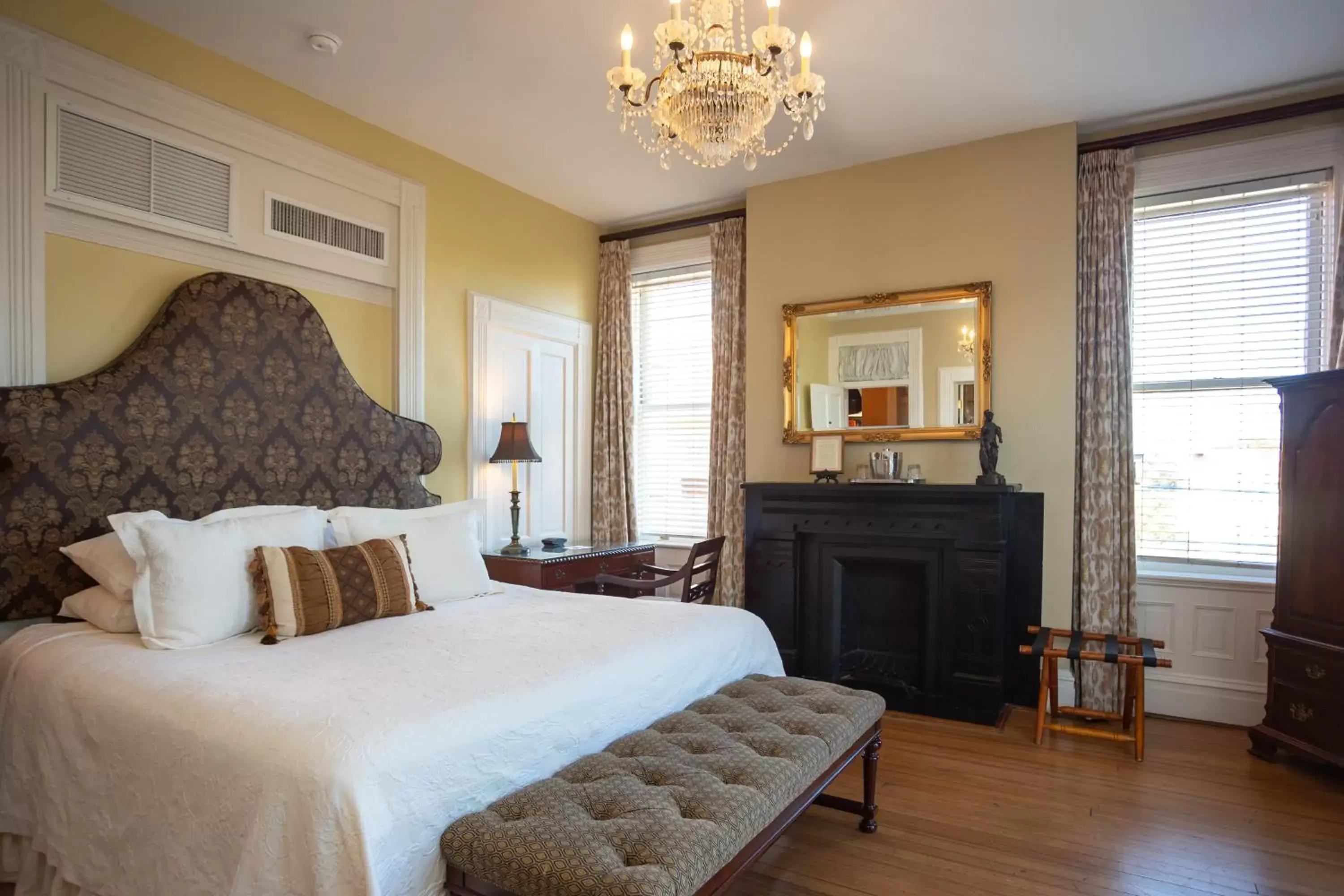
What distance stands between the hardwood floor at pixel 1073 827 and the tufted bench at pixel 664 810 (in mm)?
400

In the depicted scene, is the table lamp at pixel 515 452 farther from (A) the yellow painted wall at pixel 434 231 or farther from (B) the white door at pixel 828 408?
(B) the white door at pixel 828 408

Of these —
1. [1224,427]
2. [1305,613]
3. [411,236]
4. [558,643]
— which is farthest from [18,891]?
[1224,427]

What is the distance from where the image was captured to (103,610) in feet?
8.36

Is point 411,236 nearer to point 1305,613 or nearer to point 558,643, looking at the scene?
Answer: point 558,643

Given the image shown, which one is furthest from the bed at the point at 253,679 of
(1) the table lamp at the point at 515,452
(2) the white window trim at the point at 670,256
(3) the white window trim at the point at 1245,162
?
(3) the white window trim at the point at 1245,162

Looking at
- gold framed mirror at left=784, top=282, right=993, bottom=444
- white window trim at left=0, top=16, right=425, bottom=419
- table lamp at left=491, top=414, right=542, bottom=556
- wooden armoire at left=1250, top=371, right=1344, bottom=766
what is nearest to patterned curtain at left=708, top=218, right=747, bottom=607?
gold framed mirror at left=784, top=282, right=993, bottom=444

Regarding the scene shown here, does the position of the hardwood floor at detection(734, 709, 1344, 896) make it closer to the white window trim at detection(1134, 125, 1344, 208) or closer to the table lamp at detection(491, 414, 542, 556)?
the table lamp at detection(491, 414, 542, 556)

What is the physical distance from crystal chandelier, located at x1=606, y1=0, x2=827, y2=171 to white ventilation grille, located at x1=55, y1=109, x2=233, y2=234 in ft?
6.28

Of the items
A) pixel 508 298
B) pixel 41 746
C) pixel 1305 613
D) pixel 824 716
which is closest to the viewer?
pixel 41 746

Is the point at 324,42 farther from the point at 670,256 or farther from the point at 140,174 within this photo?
the point at 670,256

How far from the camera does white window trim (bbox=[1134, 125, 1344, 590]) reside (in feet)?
11.9

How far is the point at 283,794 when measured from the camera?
1584 mm

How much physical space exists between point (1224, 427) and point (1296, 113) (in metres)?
1.50

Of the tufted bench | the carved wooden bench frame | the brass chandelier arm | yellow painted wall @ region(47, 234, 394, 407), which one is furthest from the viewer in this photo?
yellow painted wall @ region(47, 234, 394, 407)
